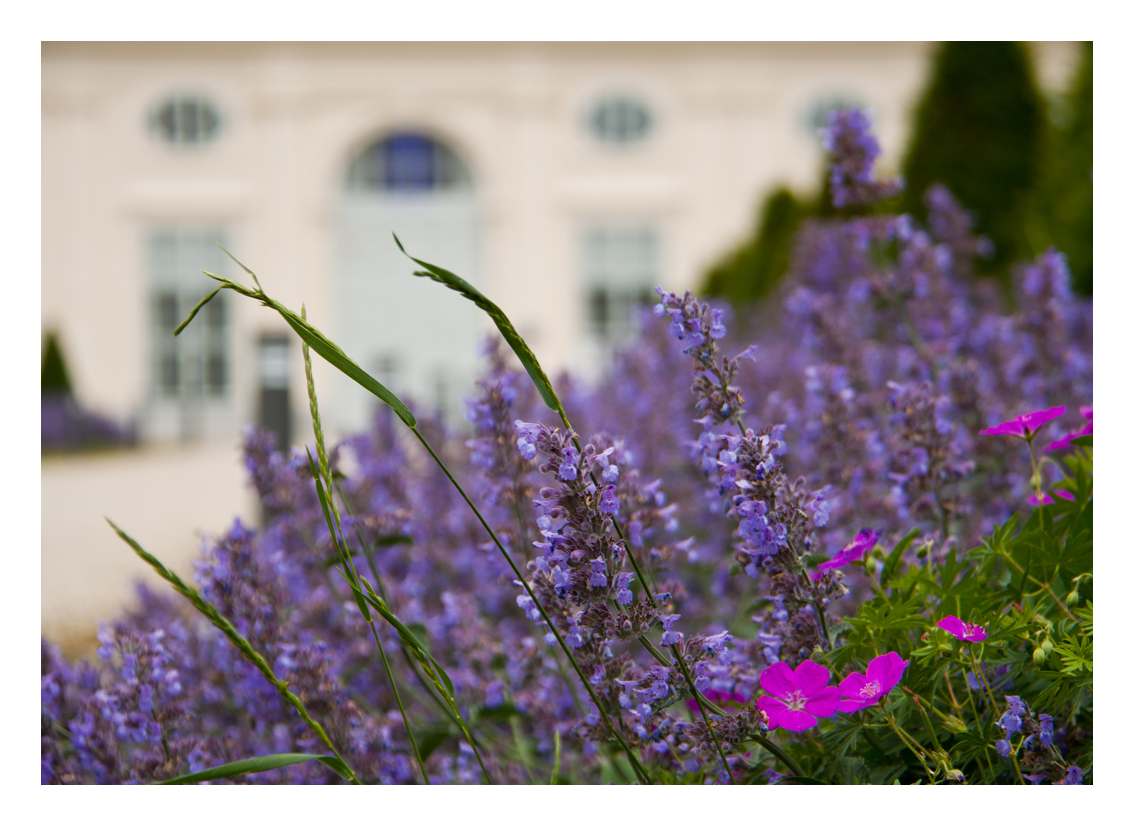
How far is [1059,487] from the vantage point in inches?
48.5

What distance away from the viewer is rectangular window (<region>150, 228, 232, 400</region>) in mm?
16188

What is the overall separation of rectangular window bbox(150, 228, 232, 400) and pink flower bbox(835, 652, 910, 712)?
51.9ft

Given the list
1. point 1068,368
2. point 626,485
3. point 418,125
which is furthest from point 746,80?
point 626,485

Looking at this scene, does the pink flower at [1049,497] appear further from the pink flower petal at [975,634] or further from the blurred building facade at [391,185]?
the blurred building facade at [391,185]

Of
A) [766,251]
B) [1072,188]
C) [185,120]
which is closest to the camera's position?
[1072,188]

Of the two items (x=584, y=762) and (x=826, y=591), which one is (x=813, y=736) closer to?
(x=826, y=591)

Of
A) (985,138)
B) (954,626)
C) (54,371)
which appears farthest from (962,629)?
(54,371)

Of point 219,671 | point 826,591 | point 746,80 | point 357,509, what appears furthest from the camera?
point 746,80

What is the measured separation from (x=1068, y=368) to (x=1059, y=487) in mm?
929

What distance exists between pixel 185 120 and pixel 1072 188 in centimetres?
1629

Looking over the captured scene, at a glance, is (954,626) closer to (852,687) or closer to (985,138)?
(852,687)

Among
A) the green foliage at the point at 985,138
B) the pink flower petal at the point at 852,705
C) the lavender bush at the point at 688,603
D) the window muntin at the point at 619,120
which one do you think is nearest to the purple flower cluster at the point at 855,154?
the lavender bush at the point at 688,603

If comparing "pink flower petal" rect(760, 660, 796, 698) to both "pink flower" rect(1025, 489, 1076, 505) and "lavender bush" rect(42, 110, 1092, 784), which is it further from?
"pink flower" rect(1025, 489, 1076, 505)

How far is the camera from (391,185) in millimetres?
17516
